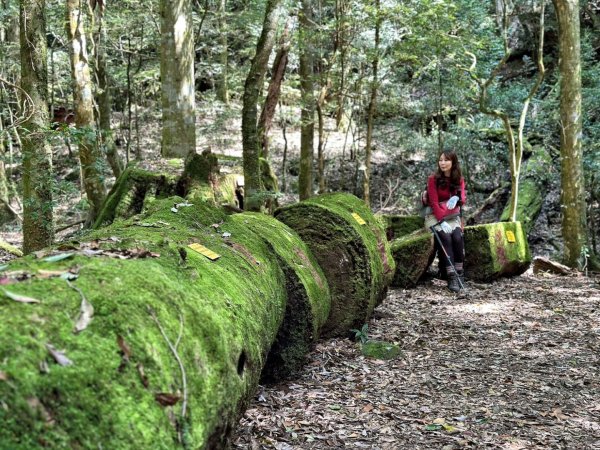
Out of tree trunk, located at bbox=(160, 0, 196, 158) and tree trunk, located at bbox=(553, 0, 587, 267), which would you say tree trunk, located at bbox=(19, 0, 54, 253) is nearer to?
tree trunk, located at bbox=(160, 0, 196, 158)

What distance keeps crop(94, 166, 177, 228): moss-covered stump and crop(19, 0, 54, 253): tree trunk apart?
853mm

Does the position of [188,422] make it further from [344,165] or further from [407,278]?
[344,165]

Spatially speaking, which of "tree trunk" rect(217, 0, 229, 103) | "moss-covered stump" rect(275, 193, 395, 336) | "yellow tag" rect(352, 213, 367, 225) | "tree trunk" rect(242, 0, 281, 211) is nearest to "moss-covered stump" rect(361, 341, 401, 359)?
"moss-covered stump" rect(275, 193, 395, 336)

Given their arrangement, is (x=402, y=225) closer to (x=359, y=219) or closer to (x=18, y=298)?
(x=359, y=219)

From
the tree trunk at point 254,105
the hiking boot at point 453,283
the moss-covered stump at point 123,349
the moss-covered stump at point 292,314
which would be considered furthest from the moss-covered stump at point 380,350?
the hiking boot at point 453,283

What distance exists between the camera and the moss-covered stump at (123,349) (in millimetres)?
1573

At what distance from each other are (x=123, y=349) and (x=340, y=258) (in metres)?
4.11

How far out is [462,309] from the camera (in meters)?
7.21

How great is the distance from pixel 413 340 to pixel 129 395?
4526mm

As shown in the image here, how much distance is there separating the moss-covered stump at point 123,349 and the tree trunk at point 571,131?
865 centimetres

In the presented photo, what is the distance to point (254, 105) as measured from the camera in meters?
6.54

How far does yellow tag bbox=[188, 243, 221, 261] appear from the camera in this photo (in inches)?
131

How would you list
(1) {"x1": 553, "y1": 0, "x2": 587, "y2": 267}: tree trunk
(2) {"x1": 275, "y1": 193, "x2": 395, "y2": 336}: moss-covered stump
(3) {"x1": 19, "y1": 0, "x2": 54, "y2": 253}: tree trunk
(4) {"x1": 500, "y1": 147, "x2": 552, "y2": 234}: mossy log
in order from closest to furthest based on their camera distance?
(2) {"x1": 275, "y1": 193, "x2": 395, "y2": 336}: moss-covered stump → (3) {"x1": 19, "y1": 0, "x2": 54, "y2": 253}: tree trunk → (1) {"x1": 553, "y1": 0, "x2": 587, "y2": 267}: tree trunk → (4) {"x1": 500, "y1": 147, "x2": 552, "y2": 234}: mossy log

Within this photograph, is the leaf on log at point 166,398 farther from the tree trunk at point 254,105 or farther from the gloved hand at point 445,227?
the gloved hand at point 445,227
